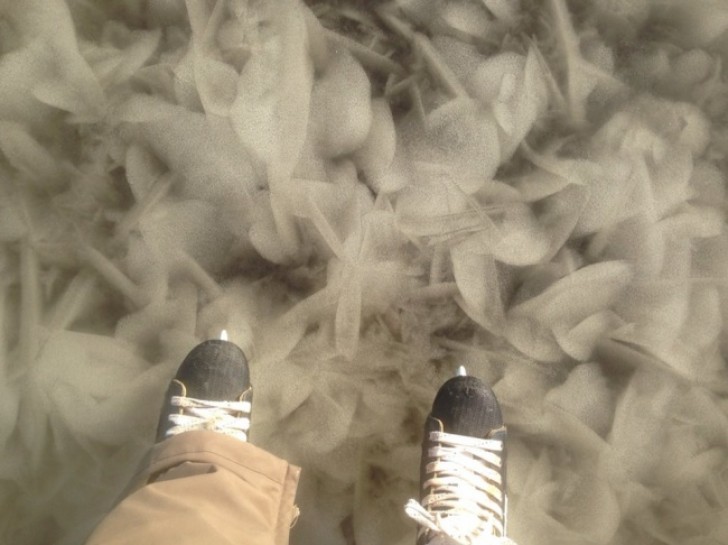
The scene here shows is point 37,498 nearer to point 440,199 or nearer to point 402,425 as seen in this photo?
point 402,425

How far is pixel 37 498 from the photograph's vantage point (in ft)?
1.99

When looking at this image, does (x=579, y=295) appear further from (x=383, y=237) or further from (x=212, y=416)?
(x=212, y=416)

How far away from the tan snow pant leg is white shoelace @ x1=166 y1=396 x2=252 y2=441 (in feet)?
0.29

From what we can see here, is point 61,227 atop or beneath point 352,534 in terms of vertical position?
atop

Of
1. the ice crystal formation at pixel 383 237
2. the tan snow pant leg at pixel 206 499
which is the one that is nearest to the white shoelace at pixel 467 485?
the ice crystal formation at pixel 383 237

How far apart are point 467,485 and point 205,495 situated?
0.86 ft

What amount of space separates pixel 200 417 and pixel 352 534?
0.18 meters

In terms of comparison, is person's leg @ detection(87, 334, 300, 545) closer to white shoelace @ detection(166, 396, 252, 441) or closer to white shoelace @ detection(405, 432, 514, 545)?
white shoelace @ detection(166, 396, 252, 441)

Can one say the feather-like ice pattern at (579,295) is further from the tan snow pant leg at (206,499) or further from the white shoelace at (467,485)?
the tan snow pant leg at (206,499)

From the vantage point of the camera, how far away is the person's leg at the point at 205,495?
409 millimetres

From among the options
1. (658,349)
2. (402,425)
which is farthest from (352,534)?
(658,349)

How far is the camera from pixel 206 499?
0.43 meters

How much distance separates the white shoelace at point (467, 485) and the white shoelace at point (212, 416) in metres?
0.18

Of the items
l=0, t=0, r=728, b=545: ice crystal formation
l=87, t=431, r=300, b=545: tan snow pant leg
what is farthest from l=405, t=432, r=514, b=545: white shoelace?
l=87, t=431, r=300, b=545: tan snow pant leg
